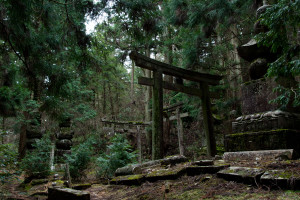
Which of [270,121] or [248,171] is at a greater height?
[270,121]

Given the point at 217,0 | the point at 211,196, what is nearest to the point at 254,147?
the point at 211,196

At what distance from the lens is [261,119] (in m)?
4.52

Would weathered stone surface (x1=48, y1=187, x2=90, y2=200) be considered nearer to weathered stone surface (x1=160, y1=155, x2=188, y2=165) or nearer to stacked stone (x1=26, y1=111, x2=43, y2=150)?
weathered stone surface (x1=160, y1=155, x2=188, y2=165)

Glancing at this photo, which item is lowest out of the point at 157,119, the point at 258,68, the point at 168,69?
the point at 157,119

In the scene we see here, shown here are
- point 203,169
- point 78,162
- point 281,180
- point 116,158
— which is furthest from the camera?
point 78,162

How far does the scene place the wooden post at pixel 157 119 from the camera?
6.07 meters

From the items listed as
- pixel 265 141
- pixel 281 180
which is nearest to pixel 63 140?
pixel 265 141

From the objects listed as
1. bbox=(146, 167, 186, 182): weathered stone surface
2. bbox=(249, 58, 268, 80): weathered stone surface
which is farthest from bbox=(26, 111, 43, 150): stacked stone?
bbox=(249, 58, 268, 80): weathered stone surface

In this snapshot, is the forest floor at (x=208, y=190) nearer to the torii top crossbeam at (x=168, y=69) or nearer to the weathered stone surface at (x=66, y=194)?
the weathered stone surface at (x=66, y=194)

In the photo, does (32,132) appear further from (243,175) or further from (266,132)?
(243,175)

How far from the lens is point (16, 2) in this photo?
377cm

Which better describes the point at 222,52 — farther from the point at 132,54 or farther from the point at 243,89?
the point at 132,54

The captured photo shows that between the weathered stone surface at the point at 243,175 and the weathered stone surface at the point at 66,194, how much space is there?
76.0 inches

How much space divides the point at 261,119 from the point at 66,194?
13.0ft
